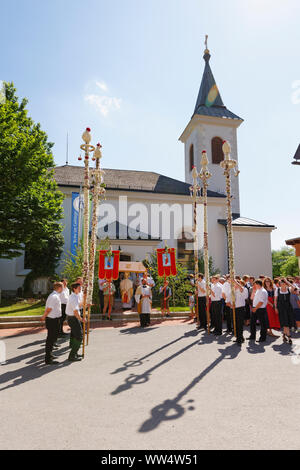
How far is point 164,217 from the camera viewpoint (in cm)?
2583

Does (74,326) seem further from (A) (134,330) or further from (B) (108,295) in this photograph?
(B) (108,295)

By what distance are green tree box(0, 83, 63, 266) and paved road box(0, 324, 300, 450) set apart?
31.6 feet

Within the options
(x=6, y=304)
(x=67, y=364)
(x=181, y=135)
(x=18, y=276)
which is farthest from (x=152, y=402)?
Result: (x=181, y=135)

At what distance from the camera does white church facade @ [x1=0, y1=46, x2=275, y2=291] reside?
22.9 meters

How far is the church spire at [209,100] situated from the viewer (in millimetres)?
32625

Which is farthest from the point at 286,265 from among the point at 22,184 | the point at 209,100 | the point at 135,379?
the point at 135,379

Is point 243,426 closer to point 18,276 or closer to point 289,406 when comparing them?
point 289,406

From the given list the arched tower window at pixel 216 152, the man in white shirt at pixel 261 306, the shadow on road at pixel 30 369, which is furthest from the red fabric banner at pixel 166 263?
the arched tower window at pixel 216 152

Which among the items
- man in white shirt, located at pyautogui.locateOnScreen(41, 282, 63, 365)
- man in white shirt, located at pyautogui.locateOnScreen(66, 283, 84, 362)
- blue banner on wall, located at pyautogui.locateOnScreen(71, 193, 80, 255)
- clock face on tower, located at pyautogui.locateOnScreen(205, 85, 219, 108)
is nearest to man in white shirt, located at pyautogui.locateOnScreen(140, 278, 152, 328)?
man in white shirt, located at pyautogui.locateOnScreen(66, 283, 84, 362)

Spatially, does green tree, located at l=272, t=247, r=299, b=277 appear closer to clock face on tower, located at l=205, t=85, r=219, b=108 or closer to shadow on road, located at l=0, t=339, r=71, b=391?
clock face on tower, located at l=205, t=85, r=219, b=108

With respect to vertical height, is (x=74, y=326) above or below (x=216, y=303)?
below

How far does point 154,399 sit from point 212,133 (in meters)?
31.3

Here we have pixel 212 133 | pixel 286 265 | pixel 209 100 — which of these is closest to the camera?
pixel 212 133

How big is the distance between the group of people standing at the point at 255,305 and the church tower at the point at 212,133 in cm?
2082
